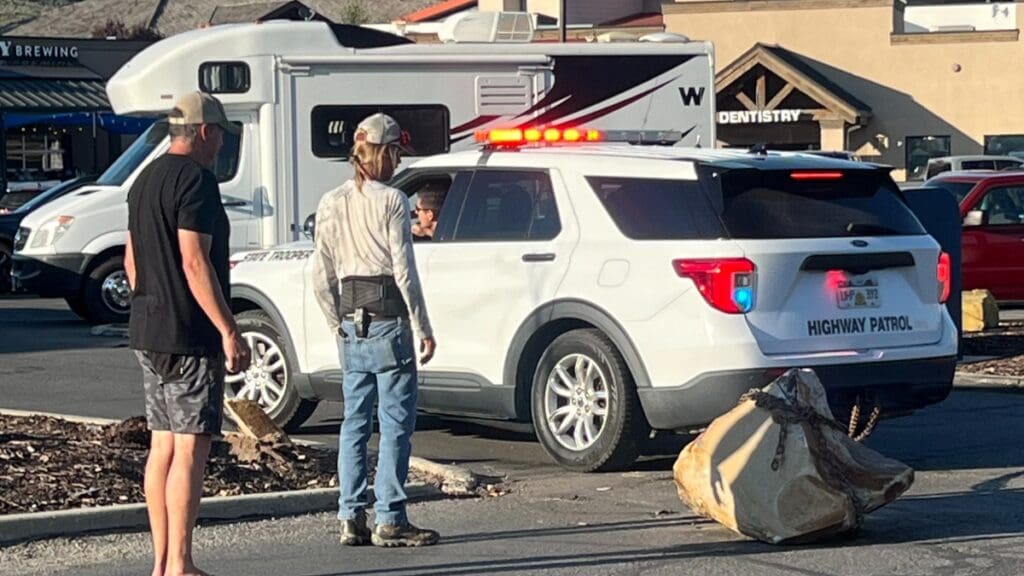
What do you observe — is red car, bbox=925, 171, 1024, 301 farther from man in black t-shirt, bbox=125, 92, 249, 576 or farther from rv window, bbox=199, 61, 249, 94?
man in black t-shirt, bbox=125, 92, 249, 576

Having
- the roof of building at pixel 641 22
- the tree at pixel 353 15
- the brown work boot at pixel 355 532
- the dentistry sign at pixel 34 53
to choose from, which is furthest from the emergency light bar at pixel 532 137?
the tree at pixel 353 15

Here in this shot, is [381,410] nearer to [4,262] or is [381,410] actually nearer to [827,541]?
[827,541]

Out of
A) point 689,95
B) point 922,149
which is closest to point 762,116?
point 922,149

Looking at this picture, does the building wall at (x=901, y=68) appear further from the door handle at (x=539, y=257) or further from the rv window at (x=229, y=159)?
the door handle at (x=539, y=257)

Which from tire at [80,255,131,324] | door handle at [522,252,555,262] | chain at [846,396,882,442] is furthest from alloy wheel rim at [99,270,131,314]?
chain at [846,396,882,442]

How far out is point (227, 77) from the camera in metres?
16.3

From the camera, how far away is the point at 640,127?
57.9 ft

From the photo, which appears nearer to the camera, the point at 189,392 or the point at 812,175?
the point at 189,392

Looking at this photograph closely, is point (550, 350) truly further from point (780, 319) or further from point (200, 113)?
point (200, 113)

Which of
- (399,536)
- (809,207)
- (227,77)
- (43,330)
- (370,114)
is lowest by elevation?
(43,330)

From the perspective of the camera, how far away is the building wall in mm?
39469

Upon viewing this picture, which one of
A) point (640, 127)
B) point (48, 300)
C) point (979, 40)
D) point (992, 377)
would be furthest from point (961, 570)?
point (979, 40)

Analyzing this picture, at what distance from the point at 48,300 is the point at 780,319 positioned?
16.0 m

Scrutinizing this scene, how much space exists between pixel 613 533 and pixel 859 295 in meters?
2.09
